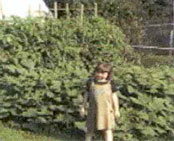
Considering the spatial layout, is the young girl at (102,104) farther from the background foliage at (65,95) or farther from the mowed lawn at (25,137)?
the mowed lawn at (25,137)

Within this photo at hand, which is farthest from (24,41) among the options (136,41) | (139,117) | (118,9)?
(118,9)

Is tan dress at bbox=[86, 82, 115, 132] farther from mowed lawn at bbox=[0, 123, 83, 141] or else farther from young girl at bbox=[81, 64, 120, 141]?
mowed lawn at bbox=[0, 123, 83, 141]

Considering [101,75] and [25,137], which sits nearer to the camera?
[101,75]

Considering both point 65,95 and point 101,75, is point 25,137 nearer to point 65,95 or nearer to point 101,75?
point 65,95

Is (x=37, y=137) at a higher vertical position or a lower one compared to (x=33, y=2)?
lower

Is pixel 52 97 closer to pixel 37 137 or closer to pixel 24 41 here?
pixel 37 137

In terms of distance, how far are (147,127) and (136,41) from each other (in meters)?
9.82

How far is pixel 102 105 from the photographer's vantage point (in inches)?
276

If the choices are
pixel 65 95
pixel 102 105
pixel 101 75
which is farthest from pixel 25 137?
pixel 101 75

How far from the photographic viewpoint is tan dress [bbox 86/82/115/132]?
6.98m

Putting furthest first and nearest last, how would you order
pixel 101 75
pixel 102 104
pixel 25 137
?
pixel 25 137, pixel 102 104, pixel 101 75

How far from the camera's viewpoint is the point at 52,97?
836 cm

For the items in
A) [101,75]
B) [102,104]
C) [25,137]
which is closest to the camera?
[101,75]

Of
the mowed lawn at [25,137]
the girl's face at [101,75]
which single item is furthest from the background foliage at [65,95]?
the girl's face at [101,75]
